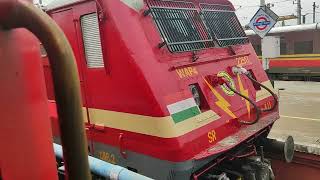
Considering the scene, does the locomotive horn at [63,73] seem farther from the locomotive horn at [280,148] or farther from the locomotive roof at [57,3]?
the locomotive horn at [280,148]

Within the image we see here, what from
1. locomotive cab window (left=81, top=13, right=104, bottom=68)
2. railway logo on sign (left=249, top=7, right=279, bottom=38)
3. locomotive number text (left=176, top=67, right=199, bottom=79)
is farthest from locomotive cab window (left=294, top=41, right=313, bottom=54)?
locomotive cab window (left=81, top=13, right=104, bottom=68)

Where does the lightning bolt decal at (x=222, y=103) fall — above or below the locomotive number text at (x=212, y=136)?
above

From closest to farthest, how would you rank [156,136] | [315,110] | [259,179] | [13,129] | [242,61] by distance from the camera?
1. [13,129]
2. [156,136]
3. [259,179]
4. [242,61]
5. [315,110]

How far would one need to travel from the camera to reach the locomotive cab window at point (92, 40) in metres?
3.49

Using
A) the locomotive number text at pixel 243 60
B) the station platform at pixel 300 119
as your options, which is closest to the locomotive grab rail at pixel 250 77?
the locomotive number text at pixel 243 60

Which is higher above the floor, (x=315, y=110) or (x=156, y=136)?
(x=156, y=136)

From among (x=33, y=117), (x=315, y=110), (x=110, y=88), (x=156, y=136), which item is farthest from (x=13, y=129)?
(x=315, y=110)

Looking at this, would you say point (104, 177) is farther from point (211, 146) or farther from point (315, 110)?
point (315, 110)

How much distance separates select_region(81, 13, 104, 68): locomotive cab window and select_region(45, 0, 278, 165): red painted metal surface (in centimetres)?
6

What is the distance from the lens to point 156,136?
10.3 ft

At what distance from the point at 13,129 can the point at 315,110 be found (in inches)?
474

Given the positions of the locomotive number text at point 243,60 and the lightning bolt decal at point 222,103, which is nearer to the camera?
the lightning bolt decal at point 222,103

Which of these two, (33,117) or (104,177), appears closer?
(33,117)

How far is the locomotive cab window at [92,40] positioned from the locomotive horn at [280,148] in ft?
6.63
